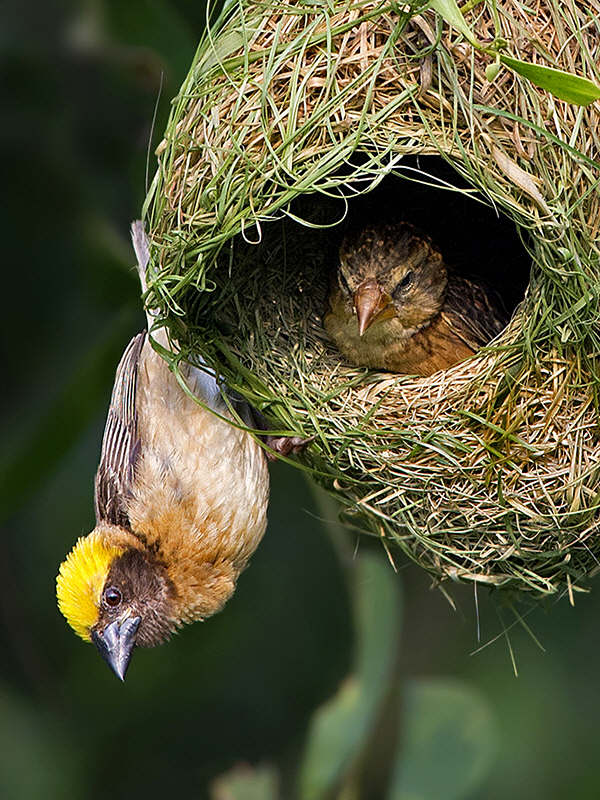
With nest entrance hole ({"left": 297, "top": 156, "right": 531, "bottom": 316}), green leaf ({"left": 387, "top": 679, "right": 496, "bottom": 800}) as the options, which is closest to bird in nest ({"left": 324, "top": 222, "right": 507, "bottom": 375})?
nest entrance hole ({"left": 297, "top": 156, "right": 531, "bottom": 316})

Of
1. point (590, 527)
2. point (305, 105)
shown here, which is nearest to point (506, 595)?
point (590, 527)

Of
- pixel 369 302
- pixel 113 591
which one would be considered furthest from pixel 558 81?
pixel 113 591

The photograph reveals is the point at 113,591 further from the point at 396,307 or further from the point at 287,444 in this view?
the point at 396,307

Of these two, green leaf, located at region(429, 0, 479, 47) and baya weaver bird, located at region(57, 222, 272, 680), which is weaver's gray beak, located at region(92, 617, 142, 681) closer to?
baya weaver bird, located at region(57, 222, 272, 680)

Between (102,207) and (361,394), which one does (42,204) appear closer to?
(102,207)

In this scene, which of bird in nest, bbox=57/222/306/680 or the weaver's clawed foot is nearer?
the weaver's clawed foot

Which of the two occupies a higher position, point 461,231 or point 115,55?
point 115,55

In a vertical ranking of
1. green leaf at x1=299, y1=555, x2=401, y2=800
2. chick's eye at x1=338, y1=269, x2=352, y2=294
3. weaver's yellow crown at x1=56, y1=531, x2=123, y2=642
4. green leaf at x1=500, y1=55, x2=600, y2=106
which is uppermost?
green leaf at x1=500, y1=55, x2=600, y2=106

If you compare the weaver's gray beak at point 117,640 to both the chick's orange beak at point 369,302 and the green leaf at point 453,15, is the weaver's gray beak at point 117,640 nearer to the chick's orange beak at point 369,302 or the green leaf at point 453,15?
the chick's orange beak at point 369,302
